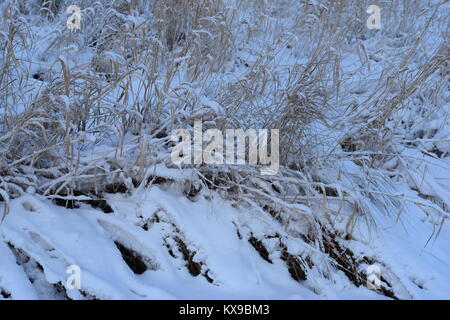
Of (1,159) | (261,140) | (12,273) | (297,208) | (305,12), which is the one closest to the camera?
(12,273)

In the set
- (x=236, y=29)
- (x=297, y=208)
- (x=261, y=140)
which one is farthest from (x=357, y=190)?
(x=236, y=29)

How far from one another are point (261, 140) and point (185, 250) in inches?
20.9

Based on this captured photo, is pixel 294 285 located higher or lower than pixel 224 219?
lower

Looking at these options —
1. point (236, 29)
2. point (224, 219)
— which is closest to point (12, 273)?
point (224, 219)

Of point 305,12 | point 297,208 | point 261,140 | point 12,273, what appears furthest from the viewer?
point 305,12

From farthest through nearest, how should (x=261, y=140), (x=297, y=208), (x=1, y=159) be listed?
(x=261, y=140), (x=297, y=208), (x=1, y=159)

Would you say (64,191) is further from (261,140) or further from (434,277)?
(434,277)

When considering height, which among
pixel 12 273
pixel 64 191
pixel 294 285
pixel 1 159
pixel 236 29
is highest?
pixel 236 29

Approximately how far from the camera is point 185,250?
1.89 meters

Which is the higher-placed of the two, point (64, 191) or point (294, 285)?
point (64, 191)

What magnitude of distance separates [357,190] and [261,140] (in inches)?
16.6

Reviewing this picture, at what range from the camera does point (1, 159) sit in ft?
5.87
